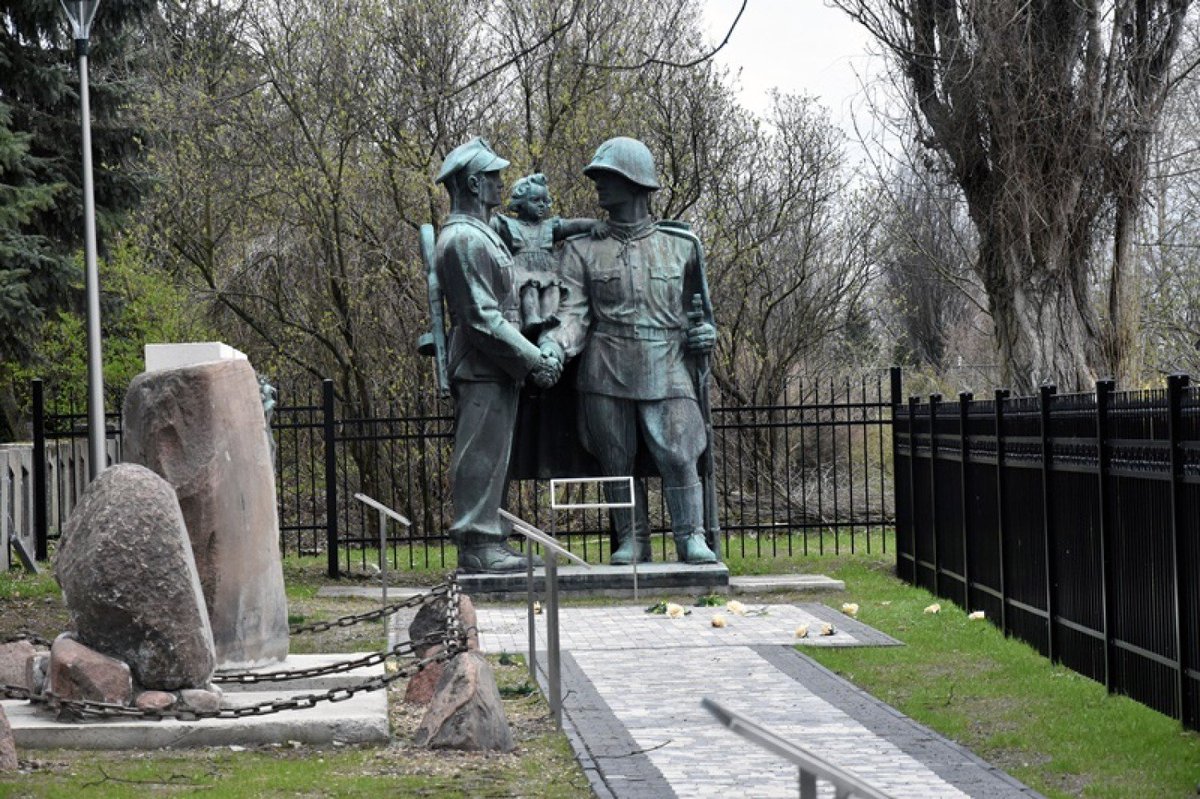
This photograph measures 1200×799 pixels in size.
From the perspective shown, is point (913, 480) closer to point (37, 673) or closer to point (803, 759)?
point (37, 673)

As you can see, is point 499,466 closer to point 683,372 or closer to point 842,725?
point 683,372

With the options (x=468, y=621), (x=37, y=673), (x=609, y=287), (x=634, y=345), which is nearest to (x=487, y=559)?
(x=634, y=345)

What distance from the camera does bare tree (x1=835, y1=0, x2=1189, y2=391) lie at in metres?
19.2

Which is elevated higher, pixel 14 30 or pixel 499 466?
pixel 14 30

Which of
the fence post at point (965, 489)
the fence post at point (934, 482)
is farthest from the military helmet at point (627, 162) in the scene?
the fence post at point (965, 489)

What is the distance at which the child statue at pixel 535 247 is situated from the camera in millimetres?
16688

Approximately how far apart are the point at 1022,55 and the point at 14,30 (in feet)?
39.3

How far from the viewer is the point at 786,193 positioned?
28.4m

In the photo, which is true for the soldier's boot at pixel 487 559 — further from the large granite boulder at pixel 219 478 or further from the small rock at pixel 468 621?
the large granite boulder at pixel 219 478

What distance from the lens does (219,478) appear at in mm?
10500

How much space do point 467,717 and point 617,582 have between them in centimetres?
758

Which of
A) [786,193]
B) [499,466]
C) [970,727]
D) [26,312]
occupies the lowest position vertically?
[970,727]

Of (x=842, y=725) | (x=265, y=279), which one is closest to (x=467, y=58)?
(x=265, y=279)

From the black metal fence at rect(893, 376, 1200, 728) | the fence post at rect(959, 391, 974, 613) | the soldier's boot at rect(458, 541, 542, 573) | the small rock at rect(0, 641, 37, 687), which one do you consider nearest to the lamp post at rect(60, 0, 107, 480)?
the soldier's boot at rect(458, 541, 542, 573)
